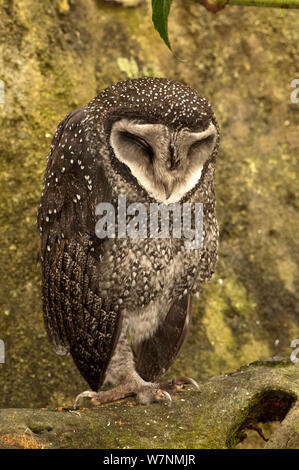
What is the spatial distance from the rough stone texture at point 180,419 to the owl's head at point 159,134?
0.69 metres

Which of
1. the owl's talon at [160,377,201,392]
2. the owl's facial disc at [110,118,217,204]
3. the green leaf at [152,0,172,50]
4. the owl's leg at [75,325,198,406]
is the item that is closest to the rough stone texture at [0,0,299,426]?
the owl's leg at [75,325,198,406]

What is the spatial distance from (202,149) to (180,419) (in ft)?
2.85

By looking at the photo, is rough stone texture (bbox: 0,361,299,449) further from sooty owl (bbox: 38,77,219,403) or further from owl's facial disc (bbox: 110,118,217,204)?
owl's facial disc (bbox: 110,118,217,204)

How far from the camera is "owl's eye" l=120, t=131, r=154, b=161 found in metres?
1.83

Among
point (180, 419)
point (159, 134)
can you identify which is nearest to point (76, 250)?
point (159, 134)

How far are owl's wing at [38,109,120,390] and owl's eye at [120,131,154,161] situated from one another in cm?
16

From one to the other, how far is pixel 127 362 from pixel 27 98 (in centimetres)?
120

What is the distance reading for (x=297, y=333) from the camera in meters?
3.12

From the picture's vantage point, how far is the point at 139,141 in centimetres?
184

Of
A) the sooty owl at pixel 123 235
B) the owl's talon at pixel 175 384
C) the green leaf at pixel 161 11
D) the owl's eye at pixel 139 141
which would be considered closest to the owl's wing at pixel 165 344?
the sooty owl at pixel 123 235

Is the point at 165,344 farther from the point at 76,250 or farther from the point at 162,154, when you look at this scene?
the point at 162,154

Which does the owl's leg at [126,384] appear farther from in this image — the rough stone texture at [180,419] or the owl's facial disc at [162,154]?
the owl's facial disc at [162,154]

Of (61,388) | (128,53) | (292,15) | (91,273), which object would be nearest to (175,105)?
(91,273)

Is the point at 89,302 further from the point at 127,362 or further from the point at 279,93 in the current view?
the point at 279,93
